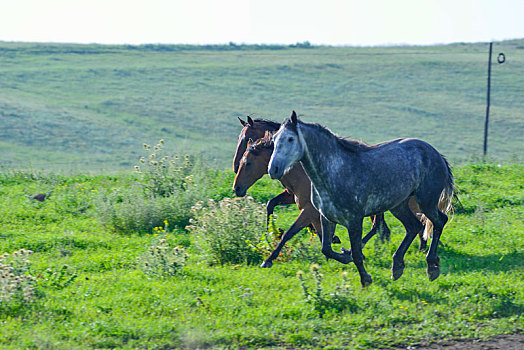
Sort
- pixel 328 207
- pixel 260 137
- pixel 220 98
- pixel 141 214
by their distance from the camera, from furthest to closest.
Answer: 1. pixel 220 98
2. pixel 141 214
3. pixel 260 137
4. pixel 328 207

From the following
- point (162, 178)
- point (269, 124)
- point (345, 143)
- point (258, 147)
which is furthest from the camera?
point (162, 178)

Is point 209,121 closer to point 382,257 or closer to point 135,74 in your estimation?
point 135,74

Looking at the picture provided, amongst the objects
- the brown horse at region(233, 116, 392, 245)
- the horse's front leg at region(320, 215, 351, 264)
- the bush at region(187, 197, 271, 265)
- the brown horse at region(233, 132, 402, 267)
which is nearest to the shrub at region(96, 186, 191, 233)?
the brown horse at region(233, 116, 392, 245)

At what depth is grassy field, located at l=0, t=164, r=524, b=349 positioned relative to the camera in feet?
21.4

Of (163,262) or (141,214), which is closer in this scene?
(163,262)

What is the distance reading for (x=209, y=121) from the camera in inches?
1608

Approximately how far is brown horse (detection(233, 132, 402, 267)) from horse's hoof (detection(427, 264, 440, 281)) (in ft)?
5.78

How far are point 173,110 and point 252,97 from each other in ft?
20.4

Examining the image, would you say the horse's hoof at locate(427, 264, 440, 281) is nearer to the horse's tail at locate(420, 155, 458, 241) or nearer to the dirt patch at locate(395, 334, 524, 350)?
the horse's tail at locate(420, 155, 458, 241)

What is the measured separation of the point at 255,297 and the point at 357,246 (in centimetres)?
143

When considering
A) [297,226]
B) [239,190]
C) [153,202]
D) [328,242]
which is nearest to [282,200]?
[239,190]

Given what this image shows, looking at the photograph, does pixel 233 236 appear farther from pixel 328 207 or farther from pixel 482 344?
A: pixel 482 344

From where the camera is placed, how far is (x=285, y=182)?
31.3ft

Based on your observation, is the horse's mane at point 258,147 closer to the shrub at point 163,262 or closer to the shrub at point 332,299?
the shrub at point 163,262
